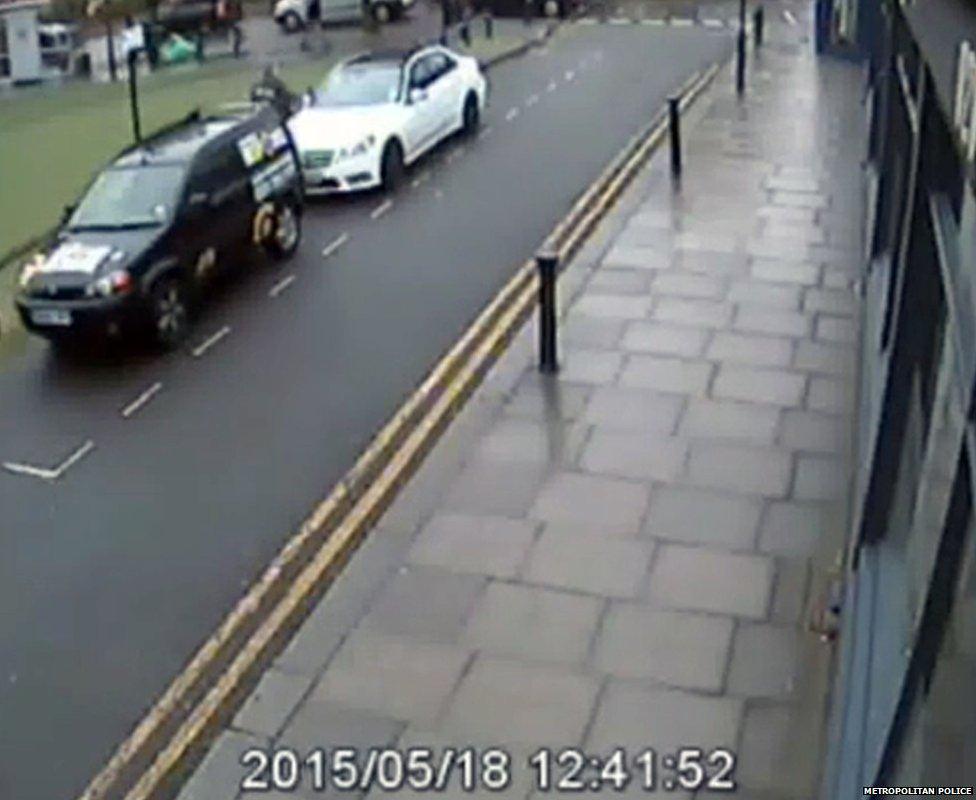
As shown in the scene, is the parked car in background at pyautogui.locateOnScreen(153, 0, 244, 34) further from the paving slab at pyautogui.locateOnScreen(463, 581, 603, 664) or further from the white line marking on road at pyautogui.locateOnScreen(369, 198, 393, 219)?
the paving slab at pyautogui.locateOnScreen(463, 581, 603, 664)

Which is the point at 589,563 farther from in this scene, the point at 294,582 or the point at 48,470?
the point at 48,470

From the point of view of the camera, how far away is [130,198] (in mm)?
13211

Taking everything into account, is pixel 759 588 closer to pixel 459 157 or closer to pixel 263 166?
pixel 263 166

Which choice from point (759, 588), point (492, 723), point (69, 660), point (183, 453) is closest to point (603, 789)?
point (492, 723)

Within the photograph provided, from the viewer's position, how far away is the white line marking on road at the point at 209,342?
1245 cm

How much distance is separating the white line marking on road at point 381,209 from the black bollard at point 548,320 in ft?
21.6

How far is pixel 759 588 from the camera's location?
7.61 metres

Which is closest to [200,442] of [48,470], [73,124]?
[48,470]

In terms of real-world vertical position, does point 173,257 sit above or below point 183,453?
above

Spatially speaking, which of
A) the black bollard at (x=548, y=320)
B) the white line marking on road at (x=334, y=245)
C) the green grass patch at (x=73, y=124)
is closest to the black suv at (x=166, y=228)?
the white line marking on road at (x=334, y=245)

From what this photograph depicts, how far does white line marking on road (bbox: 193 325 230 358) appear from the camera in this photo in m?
12.4

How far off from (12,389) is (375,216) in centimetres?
640

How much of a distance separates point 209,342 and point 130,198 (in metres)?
1.76

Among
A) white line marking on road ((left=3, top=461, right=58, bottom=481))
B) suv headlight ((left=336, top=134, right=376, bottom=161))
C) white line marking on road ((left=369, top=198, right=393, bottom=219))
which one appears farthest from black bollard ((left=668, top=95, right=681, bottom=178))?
white line marking on road ((left=3, top=461, right=58, bottom=481))
